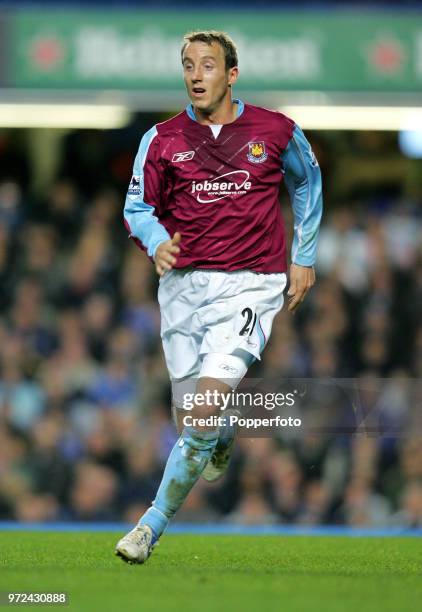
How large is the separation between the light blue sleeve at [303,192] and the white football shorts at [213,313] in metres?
0.23

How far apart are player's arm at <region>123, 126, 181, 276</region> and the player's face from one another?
27 cm

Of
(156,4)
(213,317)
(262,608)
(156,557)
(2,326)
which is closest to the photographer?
(262,608)

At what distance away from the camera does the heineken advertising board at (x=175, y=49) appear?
10.5 meters

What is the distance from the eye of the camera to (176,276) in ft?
20.6

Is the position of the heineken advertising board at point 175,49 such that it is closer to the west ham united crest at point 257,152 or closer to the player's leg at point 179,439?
the west ham united crest at point 257,152

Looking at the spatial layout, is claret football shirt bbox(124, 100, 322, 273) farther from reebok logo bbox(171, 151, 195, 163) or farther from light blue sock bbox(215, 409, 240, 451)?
light blue sock bbox(215, 409, 240, 451)

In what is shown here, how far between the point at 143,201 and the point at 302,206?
2.74ft

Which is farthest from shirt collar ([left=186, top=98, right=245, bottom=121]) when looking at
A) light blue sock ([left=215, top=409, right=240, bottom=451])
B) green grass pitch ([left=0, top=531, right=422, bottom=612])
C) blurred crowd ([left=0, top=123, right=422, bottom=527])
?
blurred crowd ([left=0, top=123, right=422, bottom=527])

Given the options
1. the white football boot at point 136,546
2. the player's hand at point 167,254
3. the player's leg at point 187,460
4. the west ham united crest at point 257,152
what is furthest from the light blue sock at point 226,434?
the west ham united crest at point 257,152

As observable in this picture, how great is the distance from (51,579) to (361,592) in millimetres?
1159

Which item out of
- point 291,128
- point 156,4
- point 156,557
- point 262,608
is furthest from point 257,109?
point 156,4

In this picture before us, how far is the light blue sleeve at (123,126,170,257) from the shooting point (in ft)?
19.5

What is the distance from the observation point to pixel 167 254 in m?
5.70

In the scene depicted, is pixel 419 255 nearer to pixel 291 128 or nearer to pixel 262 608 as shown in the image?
pixel 291 128
